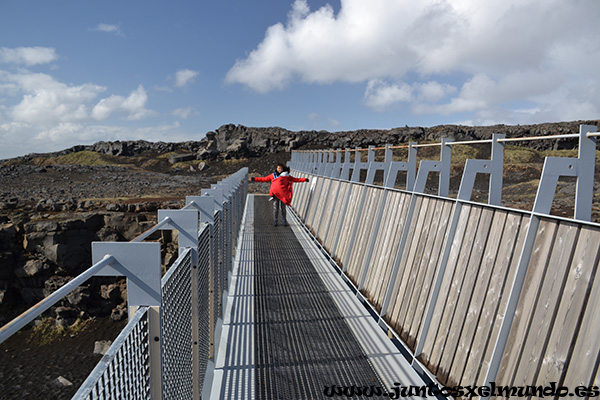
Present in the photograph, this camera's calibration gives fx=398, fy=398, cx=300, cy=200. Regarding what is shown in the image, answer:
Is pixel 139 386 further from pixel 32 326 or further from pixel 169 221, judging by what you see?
pixel 32 326

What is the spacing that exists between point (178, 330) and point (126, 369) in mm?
1000

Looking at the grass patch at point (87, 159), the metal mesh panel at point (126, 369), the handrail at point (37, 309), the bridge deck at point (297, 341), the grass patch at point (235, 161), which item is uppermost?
the handrail at point (37, 309)

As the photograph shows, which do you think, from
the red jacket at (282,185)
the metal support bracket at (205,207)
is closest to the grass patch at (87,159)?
the red jacket at (282,185)

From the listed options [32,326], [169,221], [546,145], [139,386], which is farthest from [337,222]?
[546,145]

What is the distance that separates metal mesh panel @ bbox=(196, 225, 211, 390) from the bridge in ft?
0.07

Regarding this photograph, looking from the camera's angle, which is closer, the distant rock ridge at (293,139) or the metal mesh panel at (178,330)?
the metal mesh panel at (178,330)

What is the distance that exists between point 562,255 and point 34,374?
2019 centimetres

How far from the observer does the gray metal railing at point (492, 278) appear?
8.01ft

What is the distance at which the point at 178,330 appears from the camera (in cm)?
266

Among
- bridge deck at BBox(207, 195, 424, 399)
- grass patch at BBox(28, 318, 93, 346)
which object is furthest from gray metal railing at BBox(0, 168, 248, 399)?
grass patch at BBox(28, 318, 93, 346)

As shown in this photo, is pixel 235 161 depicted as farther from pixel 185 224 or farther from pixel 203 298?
pixel 185 224

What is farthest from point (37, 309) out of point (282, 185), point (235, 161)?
point (235, 161)

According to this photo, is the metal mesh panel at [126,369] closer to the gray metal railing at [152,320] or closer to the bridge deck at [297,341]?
the gray metal railing at [152,320]

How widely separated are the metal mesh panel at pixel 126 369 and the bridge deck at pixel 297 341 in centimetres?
184
